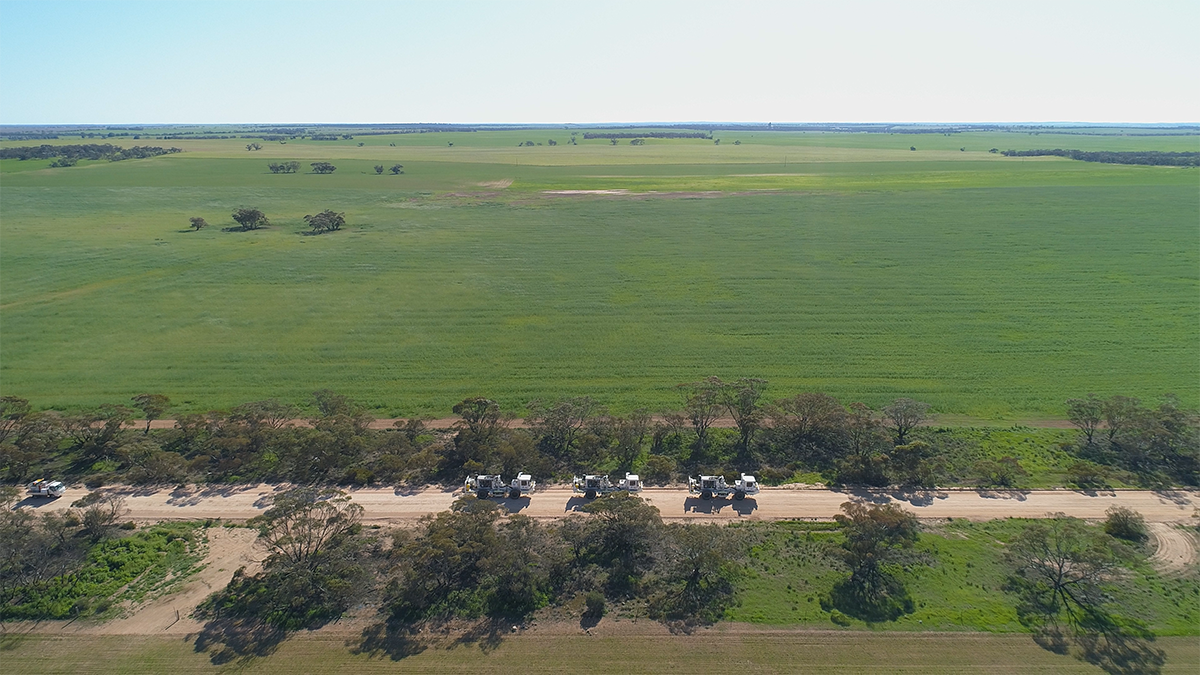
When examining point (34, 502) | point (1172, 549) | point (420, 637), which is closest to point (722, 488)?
point (420, 637)

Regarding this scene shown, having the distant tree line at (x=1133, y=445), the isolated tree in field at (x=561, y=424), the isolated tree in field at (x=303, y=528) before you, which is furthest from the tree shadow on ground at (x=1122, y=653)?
the isolated tree in field at (x=303, y=528)

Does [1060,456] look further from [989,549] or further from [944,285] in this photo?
[944,285]

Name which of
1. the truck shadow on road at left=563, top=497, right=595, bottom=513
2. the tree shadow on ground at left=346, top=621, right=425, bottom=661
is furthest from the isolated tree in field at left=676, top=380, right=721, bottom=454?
the tree shadow on ground at left=346, top=621, right=425, bottom=661

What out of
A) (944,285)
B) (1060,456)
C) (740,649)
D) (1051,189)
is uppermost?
(1051,189)

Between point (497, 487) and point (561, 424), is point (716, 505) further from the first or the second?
point (497, 487)

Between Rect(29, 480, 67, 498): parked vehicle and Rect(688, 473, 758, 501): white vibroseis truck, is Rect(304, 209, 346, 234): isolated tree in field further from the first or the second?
Rect(688, 473, 758, 501): white vibroseis truck

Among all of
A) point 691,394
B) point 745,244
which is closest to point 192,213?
point 745,244
